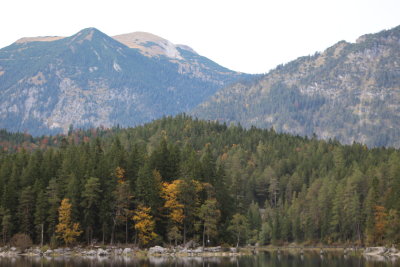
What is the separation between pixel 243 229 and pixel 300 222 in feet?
171

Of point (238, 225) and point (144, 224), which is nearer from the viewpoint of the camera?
point (144, 224)

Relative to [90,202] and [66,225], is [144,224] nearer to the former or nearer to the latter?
[90,202]

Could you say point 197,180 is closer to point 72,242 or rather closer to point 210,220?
point 210,220

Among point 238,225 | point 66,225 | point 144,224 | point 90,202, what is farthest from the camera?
point 238,225

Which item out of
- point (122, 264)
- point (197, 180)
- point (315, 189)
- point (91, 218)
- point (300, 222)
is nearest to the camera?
point (122, 264)

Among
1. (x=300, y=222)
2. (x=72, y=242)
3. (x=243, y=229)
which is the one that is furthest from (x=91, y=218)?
(x=300, y=222)

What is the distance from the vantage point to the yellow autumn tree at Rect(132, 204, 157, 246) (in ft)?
389

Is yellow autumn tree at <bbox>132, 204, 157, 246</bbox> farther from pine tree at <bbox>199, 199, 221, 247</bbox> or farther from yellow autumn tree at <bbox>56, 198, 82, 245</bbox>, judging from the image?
yellow autumn tree at <bbox>56, 198, 82, 245</bbox>

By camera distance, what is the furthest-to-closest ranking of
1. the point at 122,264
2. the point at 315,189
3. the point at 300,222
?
the point at 315,189 < the point at 300,222 < the point at 122,264

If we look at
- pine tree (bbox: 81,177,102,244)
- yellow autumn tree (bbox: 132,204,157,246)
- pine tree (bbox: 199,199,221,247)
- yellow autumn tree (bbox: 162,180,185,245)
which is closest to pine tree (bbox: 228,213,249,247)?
pine tree (bbox: 199,199,221,247)

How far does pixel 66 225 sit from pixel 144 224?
1500 cm

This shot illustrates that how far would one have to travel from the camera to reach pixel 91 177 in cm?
11981

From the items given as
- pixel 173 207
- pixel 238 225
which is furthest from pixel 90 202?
pixel 238 225

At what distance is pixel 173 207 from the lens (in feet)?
407
